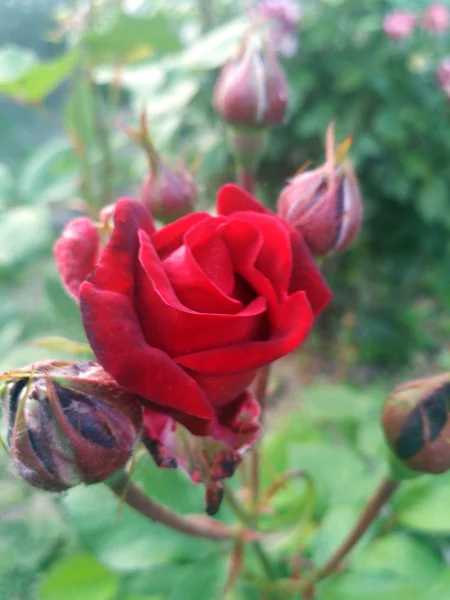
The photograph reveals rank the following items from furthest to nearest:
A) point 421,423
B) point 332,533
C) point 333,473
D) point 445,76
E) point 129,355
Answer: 1. point 445,76
2. point 333,473
3. point 332,533
4. point 421,423
5. point 129,355

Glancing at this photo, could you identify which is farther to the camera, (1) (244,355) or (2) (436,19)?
(2) (436,19)

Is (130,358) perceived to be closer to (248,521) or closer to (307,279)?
(307,279)

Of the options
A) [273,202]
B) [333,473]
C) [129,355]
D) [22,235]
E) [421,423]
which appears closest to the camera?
[129,355]

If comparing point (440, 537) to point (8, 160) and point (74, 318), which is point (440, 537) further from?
A: point (8, 160)

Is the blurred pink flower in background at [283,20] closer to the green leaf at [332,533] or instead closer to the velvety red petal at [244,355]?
the green leaf at [332,533]

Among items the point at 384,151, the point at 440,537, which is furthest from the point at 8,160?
the point at 440,537

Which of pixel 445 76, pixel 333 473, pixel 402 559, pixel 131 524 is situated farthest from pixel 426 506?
pixel 445 76
